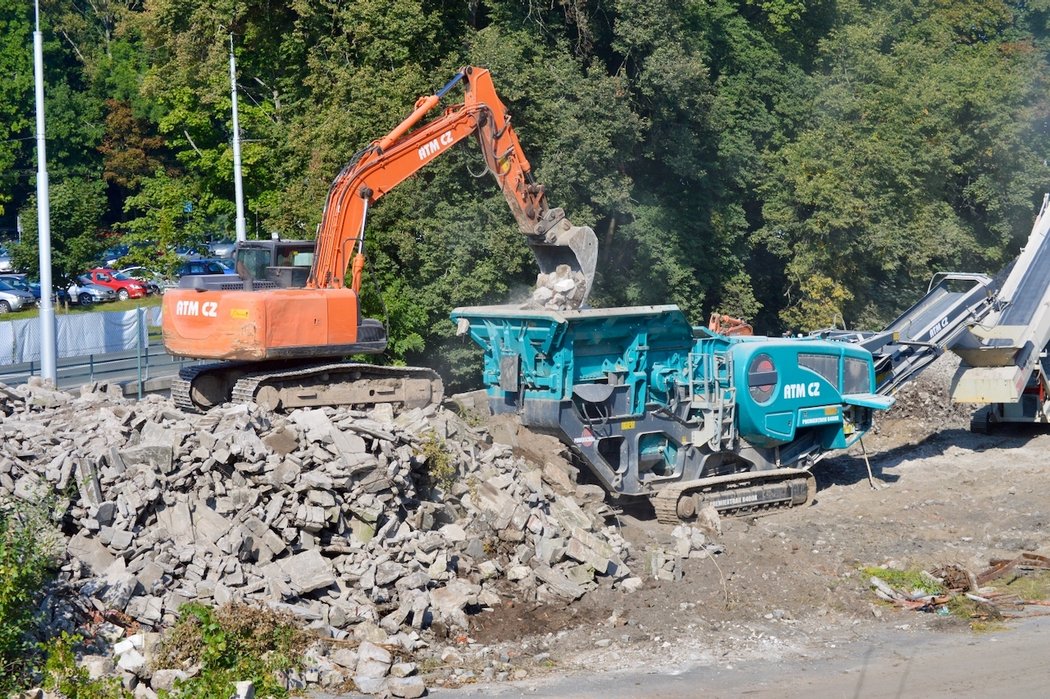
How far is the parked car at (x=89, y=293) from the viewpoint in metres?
43.6

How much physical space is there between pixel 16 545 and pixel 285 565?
251 cm

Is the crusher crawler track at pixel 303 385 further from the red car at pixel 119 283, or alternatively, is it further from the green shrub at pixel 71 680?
the red car at pixel 119 283

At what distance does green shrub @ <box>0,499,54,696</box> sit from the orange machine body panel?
5416mm

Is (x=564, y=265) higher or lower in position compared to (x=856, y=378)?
higher

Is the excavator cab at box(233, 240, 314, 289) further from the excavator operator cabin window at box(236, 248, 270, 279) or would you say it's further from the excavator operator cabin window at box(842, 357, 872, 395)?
the excavator operator cabin window at box(842, 357, 872, 395)

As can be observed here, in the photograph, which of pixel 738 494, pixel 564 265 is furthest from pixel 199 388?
pixel 738 494

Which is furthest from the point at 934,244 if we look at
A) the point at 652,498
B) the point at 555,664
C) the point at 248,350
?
the point at 555,664

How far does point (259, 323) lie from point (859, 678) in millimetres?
8210

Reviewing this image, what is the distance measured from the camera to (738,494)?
16.2m

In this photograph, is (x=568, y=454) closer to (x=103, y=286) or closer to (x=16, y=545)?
(x=16, y=545)

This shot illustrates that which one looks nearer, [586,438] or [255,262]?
[586,438]

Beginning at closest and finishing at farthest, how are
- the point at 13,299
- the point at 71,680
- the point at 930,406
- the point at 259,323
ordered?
the point at 71,680 → the point at 259,323 → the point at 930,406 → the point at 13,299

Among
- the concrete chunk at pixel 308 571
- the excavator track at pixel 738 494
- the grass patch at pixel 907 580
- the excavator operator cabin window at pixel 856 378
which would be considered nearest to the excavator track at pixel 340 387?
the excavator track at pixel 738 494

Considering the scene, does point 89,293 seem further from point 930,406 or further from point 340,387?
point 930,406
